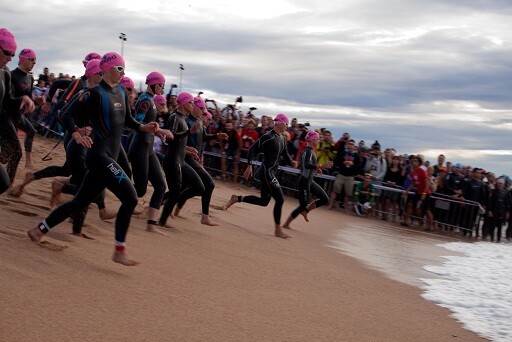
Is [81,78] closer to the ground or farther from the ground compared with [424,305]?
farther from the ground

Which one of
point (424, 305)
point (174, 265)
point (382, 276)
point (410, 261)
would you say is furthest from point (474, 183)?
point (174, 265)

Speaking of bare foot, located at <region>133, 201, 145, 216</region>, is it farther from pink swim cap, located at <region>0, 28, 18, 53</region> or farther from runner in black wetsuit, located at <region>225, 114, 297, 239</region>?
pink swim cap, located at <region>0, 28, 18, 53</region>

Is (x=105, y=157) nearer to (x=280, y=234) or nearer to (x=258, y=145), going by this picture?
(x=280, y=234)

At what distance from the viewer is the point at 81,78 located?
9.65 meters

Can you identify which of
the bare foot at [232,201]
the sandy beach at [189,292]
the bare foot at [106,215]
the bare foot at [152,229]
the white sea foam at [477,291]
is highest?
the bare foot at [232,201]

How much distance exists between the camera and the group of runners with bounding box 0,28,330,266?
23.9 ft

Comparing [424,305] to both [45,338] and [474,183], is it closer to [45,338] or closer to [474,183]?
[45,338]

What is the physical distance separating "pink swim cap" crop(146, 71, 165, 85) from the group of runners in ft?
0.05

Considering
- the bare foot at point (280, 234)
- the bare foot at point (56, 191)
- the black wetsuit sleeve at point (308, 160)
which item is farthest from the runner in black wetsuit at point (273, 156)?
the bare foot at point (56, 191)

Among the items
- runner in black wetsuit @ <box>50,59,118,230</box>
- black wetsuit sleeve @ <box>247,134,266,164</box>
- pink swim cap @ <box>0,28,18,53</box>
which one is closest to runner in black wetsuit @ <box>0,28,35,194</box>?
pink swim cap @ <box>0,28,18,53</box>

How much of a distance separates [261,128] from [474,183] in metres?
5.68

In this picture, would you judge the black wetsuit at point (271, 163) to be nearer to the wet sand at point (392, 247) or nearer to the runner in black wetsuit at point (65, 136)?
the wet sand at point (392, 247)

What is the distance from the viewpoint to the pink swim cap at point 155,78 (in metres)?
9.79

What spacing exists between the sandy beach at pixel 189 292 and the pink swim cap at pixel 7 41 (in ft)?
5.68
